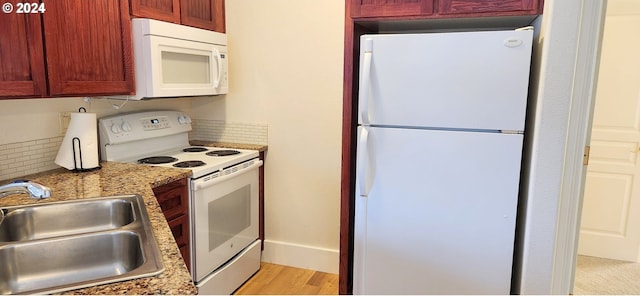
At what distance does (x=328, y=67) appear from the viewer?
2.70 metres

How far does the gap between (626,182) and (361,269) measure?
2.19 metres

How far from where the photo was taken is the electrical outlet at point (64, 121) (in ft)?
6.97

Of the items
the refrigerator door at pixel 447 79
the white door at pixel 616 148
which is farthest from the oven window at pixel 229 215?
the white door at pixel 616 148

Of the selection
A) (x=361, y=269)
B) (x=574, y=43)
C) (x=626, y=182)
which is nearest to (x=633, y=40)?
(x=626, y=182)

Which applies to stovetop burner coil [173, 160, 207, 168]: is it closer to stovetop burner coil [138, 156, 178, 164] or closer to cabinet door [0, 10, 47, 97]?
stovetop burner coil [138, 156, 178, 164]

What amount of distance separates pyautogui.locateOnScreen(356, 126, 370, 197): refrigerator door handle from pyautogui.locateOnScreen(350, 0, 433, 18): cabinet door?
1.96 ft

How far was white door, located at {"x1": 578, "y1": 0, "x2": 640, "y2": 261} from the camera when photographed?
2.80m

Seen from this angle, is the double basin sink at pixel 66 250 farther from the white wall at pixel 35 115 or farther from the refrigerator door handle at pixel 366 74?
the refrigerator door handle at pixel 366 74

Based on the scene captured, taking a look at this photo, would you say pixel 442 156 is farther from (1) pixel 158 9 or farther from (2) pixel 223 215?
(1) pixel 158 9

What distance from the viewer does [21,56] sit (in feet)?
5.26

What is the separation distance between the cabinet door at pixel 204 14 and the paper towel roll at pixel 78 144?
81 cm

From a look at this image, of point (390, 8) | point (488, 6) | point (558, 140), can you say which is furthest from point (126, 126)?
point (558, 140)

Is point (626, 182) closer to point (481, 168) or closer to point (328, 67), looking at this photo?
point (481, 168)

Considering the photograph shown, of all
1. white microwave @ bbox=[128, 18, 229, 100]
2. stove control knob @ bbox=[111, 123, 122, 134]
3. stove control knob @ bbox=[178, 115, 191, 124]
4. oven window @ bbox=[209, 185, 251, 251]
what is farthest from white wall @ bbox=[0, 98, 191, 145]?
oven window @ bbox=[209, 185, 251, 251]
